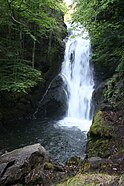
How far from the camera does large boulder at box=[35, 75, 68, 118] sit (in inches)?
658

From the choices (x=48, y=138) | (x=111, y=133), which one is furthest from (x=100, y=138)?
(x=48, y=138)

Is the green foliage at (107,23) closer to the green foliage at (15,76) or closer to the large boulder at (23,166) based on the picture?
the green foliage at (15,76)

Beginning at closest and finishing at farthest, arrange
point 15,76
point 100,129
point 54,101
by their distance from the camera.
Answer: point 100,129
point 15,76
point 54,101

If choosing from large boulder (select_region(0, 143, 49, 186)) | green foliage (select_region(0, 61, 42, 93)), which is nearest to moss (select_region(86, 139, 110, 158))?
large boulder (select_region(0, 143, 49, 186))

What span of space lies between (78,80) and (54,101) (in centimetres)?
273

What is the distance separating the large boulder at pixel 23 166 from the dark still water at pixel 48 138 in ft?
8.57

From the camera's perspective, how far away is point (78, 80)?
18188 millimetres

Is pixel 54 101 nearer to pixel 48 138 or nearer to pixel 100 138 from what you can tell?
pixel 48 138

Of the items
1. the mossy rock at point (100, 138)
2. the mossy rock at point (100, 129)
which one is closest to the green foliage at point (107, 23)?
the mossy rock at point (100, 129)

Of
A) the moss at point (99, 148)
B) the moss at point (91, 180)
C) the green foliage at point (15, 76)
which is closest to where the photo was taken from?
the moss at point (91, 180)

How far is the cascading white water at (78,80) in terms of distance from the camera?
16.1 meters

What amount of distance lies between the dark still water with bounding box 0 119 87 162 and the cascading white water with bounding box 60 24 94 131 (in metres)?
1.86

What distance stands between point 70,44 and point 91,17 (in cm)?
1099

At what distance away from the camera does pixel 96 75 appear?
17875mm
